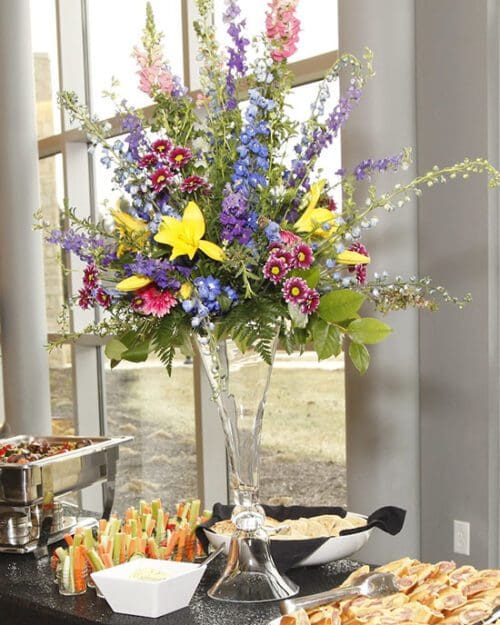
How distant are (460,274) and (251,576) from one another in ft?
4.17

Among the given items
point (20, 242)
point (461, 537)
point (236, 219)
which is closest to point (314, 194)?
point (236, 219)

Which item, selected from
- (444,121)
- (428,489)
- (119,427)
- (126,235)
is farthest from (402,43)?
(119,427)

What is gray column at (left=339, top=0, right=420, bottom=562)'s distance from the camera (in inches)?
100

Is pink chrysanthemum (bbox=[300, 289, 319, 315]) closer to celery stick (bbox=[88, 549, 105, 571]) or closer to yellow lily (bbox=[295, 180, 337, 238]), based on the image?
yellow lily (bbox=[295, 180, 337, 238])

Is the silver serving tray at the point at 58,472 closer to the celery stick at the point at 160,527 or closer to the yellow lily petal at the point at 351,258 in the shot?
the celery stick at the point at 160,527

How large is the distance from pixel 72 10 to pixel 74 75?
299 mm

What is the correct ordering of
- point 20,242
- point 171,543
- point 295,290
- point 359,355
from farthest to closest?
point 20,242 < point 171,543 < point 359,355 < point 295,290

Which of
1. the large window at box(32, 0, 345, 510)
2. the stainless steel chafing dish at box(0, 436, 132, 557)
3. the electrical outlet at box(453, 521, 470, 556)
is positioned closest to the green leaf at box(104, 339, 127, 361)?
the stainless steel chafing dish at box(0, 436, 132, 557)

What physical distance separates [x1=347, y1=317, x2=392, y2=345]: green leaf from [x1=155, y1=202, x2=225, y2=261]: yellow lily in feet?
0.76

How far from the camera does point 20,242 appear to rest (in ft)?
14.3

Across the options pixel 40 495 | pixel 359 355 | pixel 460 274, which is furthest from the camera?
pixel 460 274

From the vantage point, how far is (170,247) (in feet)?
4.57

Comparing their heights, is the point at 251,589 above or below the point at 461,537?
above

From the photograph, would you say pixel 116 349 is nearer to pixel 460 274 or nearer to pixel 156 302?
pixel 156 302
